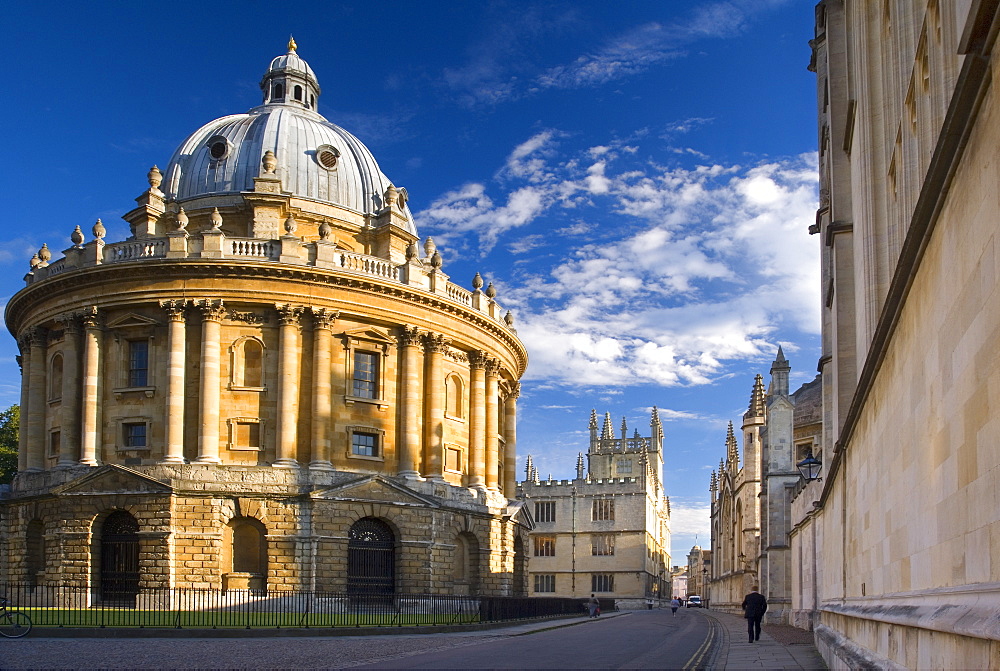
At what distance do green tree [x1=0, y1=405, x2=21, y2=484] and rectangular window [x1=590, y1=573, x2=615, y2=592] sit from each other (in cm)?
5881

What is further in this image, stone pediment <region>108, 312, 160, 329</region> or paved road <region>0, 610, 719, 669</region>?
stone pediment <region>108, 312, 160, 329</region>

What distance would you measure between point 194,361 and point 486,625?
1694cm

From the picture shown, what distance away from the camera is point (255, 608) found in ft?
119

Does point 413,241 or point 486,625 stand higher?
point 413,241

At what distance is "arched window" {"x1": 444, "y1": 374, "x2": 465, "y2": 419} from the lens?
47.1 metres

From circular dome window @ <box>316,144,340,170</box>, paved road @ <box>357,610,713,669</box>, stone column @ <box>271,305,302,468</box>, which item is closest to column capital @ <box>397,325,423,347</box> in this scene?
stone column @ <box>271,305,302,468</box>

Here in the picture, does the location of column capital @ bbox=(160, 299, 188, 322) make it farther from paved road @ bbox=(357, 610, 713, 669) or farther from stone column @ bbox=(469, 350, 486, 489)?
paved road @ bbox=(357, 610, 713, 669)

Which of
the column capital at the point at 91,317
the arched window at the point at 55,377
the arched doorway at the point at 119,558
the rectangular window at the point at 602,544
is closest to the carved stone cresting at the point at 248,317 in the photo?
the column capital at the point at 91,317

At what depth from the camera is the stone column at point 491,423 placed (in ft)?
162

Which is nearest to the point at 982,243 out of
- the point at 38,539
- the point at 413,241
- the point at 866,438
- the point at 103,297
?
the point at 866,438

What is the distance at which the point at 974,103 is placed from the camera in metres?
5.32

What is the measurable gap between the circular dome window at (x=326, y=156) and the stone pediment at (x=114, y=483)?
19.5m

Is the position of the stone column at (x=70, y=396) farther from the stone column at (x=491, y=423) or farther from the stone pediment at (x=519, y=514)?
the stone pediment at (x=519, y=514)

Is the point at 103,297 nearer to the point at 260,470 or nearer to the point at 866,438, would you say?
the point at 260,470
